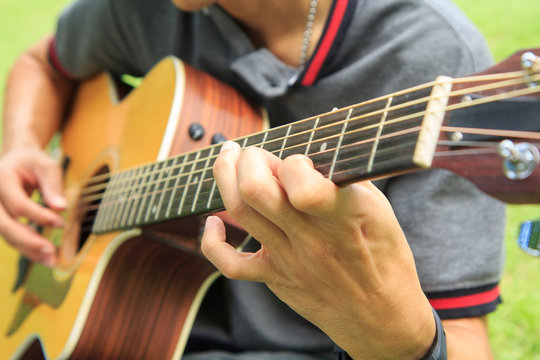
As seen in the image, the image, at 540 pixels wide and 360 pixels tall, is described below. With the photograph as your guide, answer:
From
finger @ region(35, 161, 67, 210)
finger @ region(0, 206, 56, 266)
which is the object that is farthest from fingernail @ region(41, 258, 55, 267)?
finger @ region(35, 161, 67, 210)

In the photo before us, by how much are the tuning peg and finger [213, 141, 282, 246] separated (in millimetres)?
207

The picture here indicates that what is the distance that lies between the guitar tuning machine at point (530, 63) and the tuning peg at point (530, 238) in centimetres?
11

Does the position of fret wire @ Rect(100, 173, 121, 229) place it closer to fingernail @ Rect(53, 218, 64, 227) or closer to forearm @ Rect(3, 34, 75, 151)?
fingernail @ Rect(53, 218, 64, 227)

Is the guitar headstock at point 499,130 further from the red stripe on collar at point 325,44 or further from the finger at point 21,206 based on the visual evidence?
the finger at point 21,206

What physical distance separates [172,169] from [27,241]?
0.46 meters

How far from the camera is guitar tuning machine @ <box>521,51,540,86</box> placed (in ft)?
1.24

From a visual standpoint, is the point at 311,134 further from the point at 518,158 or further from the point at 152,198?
the point at 152,198

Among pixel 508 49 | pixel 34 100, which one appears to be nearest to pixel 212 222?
pixel 34 100

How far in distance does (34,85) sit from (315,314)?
1.04 metres

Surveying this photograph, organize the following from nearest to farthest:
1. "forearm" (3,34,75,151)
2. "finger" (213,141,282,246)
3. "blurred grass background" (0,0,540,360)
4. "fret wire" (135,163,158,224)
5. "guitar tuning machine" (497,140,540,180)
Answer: "guitar tuning machine" (497,140,540,180) < "finger" (213,141,282,246) < "fret wire" (135,163,158,224) < "blurred grass background" (0,0,540,360) < "forearm" (3,34,75,151)

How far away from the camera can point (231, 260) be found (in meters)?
0.54

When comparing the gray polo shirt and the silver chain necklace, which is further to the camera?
the silver chain necklace

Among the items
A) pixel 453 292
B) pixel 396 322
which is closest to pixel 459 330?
pixel 453 292

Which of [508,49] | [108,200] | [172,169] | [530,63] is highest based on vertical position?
[530,63]
